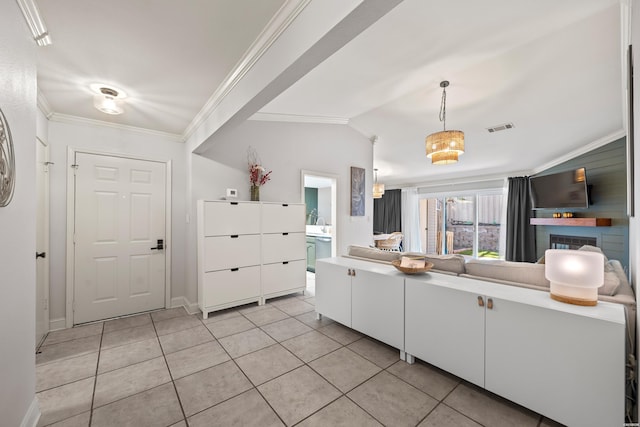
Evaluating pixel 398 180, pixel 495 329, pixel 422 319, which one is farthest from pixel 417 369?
pixel 398 180

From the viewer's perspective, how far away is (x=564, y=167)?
15.7 ft

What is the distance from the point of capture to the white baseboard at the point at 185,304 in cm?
332

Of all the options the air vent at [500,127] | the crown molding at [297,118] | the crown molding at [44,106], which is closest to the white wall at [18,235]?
the crown molding at [44,106]

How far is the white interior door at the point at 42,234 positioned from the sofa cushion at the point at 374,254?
3281 mm

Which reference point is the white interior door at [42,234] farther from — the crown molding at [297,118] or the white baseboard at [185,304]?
the crown molding at [297,118]

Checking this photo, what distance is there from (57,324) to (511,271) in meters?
4.48

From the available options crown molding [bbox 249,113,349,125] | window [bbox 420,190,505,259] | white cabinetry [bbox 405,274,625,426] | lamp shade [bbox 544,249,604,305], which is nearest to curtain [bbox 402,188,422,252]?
window [bbox 420,190,505,259]

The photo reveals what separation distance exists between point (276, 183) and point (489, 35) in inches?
116

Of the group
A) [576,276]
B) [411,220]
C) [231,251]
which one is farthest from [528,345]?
[411,220]

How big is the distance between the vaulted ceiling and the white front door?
615 mm

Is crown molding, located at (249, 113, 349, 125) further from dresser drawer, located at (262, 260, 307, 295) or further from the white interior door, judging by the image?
the white interior door

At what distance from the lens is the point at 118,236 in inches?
125

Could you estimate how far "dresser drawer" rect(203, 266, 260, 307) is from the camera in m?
3.14

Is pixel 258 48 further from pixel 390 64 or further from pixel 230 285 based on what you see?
pixel 230 285
